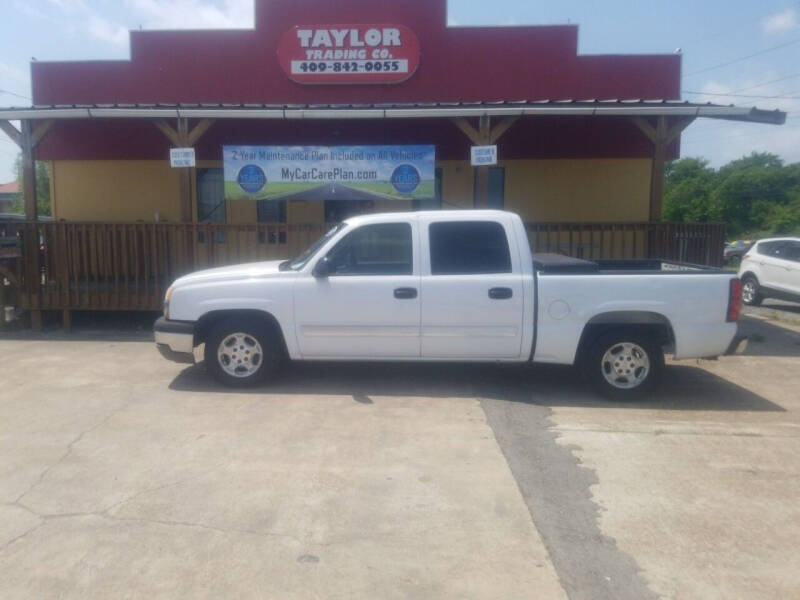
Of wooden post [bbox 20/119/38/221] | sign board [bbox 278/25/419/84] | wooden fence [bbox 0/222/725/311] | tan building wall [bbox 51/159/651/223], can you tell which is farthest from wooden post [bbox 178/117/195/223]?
sign board [bbox 278/25/419/84]

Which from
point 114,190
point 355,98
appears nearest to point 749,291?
point 355,98

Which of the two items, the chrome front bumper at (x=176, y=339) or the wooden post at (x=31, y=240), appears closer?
the chrome front bumper at (x=176, y=339)

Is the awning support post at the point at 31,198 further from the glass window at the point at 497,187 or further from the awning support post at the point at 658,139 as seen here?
the awning support post at the point at 658,139

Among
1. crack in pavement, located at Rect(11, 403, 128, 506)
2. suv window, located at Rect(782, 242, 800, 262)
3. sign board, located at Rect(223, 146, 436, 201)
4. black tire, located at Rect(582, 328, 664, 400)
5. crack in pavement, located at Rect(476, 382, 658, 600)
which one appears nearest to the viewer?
crack in pavement, located at Rect(476, 382, 658, 600)

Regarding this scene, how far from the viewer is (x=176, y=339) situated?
7.49m

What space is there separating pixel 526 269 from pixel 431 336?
1142 millimetres

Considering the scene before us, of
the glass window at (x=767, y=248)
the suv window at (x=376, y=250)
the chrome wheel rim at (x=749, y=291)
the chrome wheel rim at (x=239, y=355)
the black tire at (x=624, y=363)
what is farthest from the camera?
the chrome wheel rim at (x=749, y=291)

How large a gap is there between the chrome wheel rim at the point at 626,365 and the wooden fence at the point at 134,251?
13.2ft

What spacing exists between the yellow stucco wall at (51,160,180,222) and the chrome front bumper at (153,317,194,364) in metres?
8.76

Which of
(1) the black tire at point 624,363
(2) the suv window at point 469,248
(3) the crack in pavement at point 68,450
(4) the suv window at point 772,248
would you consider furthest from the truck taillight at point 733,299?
(4) the suv window at point 772,248

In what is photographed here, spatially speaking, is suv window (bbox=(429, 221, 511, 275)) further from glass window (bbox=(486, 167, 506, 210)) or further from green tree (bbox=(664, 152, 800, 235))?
green tree (bbox=(664, 152, 800, 235))

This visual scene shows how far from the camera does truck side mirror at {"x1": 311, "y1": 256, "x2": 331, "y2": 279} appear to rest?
7301 millimetres

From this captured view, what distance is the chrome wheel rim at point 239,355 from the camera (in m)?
7.52

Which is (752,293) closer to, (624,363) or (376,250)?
(624,363)
